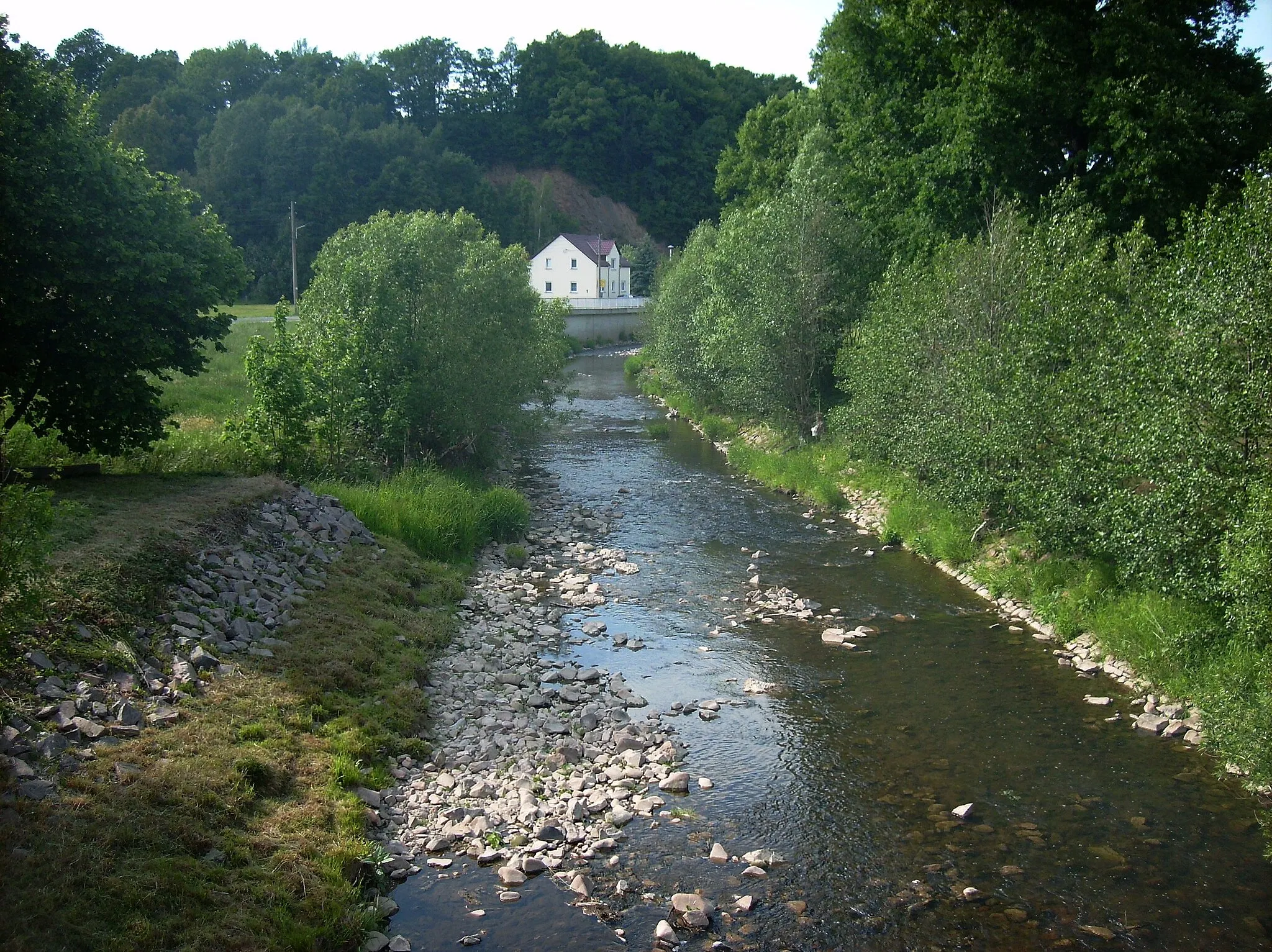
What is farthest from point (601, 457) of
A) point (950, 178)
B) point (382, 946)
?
point (382, 946)

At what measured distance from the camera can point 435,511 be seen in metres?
20.0

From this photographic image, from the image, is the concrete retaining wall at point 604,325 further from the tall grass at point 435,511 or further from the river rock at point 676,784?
the river rock at point 676,784

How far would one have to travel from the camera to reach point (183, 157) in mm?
78250

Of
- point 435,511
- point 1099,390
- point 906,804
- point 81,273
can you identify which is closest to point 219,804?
point 906,804

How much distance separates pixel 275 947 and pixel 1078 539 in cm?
1368

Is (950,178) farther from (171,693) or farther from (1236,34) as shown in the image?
(171,693)

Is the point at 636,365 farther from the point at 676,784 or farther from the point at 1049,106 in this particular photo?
the point at 676,784

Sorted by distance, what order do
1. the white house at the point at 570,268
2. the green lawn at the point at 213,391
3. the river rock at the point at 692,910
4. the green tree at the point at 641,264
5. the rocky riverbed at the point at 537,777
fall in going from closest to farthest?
the river rock at the point at 692,910, the rocky riverbed at the point at 537,777, the green lawn at the point at 213,391, the white house at the point at 570,268, the green tree at the point at 641,264

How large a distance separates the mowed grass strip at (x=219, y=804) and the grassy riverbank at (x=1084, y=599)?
9.23 metres

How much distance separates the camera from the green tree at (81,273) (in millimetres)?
13266

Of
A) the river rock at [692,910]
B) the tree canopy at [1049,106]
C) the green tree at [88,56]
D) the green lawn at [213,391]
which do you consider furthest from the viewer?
the green tree at [88,56]

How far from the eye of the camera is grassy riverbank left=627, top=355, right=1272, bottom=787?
33.7 ft

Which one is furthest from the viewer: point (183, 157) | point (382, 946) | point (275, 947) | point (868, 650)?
point (183, 157)

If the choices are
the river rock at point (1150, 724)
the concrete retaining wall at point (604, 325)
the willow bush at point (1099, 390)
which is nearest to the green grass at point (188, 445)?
the river rock at point (1150, 724)
